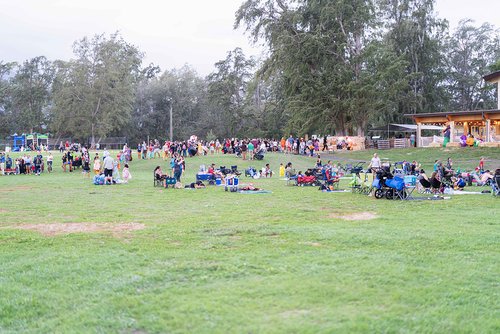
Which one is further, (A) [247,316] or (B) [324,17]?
(B) [324,17]

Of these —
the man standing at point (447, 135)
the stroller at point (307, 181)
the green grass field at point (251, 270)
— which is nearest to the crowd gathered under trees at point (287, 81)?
the man standing at point (447, 135)

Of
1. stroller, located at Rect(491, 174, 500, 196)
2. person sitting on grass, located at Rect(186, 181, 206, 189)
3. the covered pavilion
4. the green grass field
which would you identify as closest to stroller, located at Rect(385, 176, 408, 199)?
the green grass field

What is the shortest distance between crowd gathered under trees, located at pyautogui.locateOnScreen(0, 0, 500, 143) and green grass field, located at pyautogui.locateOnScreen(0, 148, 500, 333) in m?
33.9

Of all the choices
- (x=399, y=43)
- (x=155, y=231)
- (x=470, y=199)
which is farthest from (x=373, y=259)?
(x=399, y=43)

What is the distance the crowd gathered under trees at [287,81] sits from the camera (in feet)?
154

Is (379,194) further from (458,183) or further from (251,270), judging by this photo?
(251,270)

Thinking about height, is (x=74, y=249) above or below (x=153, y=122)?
below

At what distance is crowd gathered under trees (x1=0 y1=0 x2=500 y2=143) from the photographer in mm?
46969

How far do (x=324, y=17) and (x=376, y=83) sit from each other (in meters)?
7.28

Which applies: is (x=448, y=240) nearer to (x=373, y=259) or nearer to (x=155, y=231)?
(x=373, y=259)

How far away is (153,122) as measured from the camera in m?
76.6

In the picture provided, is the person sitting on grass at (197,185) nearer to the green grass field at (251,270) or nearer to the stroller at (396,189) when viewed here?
the green grass field at (251,270)

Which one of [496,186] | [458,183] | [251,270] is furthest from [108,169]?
[251,270]

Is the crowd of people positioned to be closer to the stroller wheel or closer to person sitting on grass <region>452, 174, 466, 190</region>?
person sitting on grass <region>452, 174, 466, 190</region>
